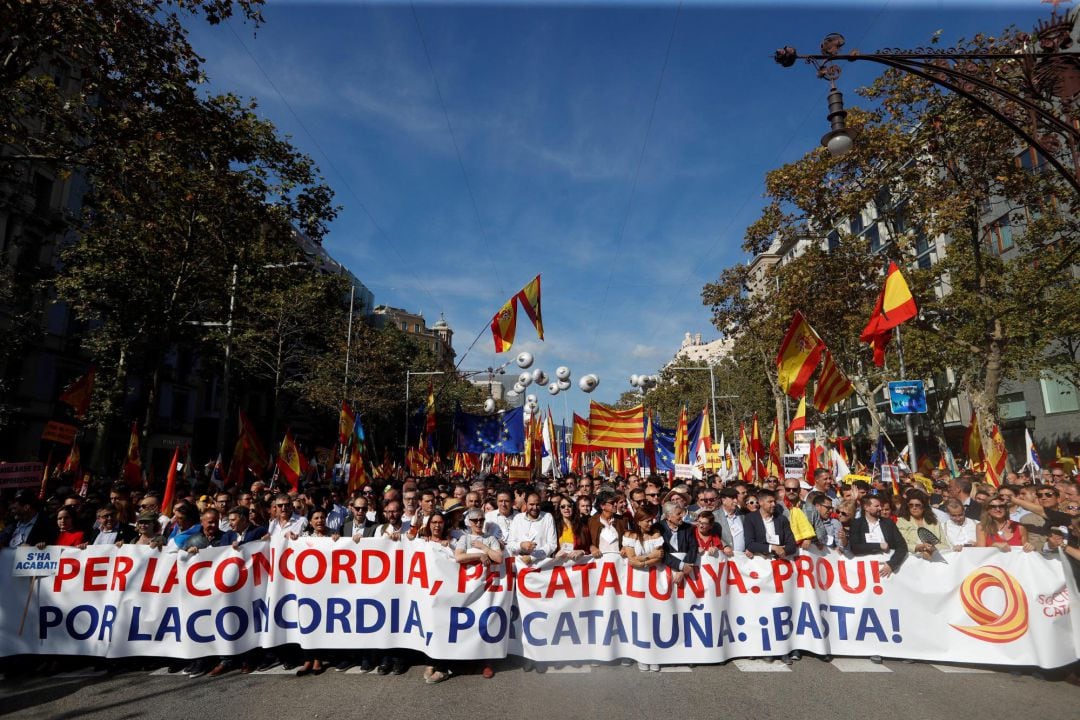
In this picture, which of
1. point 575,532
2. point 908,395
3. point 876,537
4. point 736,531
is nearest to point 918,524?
point 876,537

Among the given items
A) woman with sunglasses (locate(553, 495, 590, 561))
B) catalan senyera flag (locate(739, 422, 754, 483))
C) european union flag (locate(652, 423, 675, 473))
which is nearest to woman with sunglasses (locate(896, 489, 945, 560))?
woman with sunglasses (locate(553, 495, 590, 561))

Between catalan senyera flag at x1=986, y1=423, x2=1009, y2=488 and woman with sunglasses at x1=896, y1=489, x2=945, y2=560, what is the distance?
877 centimetres

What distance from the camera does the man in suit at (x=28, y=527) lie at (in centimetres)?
635

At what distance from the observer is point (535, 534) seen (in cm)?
645

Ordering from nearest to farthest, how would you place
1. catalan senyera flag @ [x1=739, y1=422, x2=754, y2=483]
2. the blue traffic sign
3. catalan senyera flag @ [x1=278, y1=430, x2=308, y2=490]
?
catalan senyera flag @ [x1=278, y1=430, x2=308, y2=490], the blue traffic sign, catalan senyera flag @ [x1=739, y1=422, x2=754, y2=483]

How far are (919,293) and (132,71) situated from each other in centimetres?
2023

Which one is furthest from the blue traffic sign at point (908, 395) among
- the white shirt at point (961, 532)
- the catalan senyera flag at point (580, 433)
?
the white shirt at point (961, 532)

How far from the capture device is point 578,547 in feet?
20.7

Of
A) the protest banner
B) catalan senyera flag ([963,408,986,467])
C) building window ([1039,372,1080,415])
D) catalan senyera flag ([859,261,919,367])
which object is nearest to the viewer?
the protest banner

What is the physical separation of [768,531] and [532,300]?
29.4 feet

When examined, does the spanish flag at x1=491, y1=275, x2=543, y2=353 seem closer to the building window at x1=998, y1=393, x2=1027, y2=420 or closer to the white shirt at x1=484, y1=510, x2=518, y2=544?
the white shirt at x1=484, y1=510, x2=518, y2=544

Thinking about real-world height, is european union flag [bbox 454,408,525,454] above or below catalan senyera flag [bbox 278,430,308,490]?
above

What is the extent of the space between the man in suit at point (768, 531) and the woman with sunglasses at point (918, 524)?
104 cm

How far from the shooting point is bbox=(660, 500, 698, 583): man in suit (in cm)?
595
